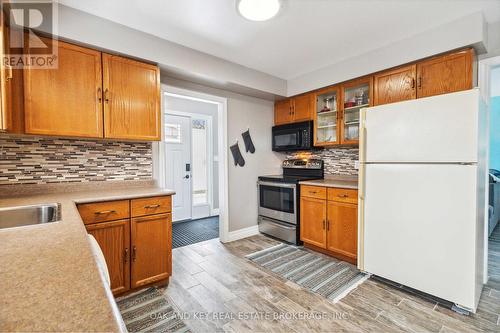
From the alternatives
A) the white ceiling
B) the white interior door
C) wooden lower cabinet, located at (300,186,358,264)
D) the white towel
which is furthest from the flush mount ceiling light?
the white interior door

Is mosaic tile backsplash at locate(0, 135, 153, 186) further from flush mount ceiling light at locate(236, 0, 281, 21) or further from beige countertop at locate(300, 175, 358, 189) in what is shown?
beige countertop at locate(300, 175, 358, 189)

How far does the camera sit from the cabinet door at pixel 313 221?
2.85 metres

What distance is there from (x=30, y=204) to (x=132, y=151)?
3.51 ft

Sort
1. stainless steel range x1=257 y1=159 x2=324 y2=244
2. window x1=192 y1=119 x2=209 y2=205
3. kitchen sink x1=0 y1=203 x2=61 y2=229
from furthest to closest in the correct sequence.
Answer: window x1=192 y1=119 x2=209 y2=205 → stainless steel range x1=257 y1=159 x2=324 y2=244 → kitchen sink x1=0 y1=203 x2=61 y2=229

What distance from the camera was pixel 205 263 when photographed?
2641 millimetres

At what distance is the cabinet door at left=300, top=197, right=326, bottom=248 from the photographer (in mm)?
2846

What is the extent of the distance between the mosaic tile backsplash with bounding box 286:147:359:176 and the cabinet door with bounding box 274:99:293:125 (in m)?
0.66

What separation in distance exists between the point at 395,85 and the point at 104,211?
301 centimetres

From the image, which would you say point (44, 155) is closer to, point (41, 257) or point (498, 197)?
point (41, 257)

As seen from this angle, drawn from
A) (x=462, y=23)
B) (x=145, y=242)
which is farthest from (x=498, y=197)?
(x=145, y=242)

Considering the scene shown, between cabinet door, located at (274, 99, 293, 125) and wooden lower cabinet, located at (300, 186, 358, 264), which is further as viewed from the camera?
cabinet door, located at (274, 99, 293, 125)

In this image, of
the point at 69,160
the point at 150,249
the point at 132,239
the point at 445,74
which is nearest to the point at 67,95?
the point at 69,160

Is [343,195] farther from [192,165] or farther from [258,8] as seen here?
[192,165]

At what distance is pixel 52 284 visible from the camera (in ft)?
1.79
